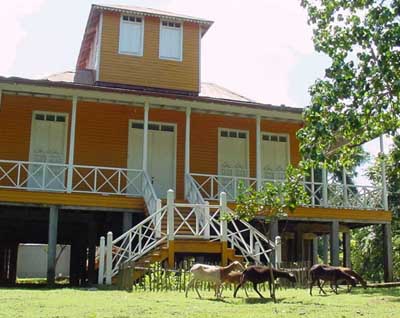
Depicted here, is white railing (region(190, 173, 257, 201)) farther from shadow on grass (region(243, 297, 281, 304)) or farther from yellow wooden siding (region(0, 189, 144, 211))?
shadow on grass (region(243, 297, 281, 304))

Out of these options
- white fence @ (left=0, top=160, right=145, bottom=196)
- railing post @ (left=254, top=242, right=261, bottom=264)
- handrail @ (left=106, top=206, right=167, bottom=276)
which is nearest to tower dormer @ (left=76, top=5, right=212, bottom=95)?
white fence @ (left=0, top=160, right=145, bottom=196)

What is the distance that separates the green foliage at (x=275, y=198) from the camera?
10422mm

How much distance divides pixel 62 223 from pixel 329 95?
40.6 feet

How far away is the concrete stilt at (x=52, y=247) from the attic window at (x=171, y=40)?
6821 millimetres

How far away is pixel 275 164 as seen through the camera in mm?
20562

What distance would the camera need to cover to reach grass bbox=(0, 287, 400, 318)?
849cm

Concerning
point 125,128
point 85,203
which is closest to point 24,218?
point 85,203

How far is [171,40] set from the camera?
821 inches

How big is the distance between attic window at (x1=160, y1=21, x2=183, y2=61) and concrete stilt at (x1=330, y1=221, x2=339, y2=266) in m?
7.28

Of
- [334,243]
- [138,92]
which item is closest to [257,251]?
[334,243]

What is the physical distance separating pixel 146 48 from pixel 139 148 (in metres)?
3.44

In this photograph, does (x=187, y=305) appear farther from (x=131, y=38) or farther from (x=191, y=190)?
(x=131, y=38)

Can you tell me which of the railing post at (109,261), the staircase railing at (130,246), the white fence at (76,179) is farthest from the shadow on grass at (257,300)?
the white fence at (76,179)

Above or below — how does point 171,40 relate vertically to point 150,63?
above
